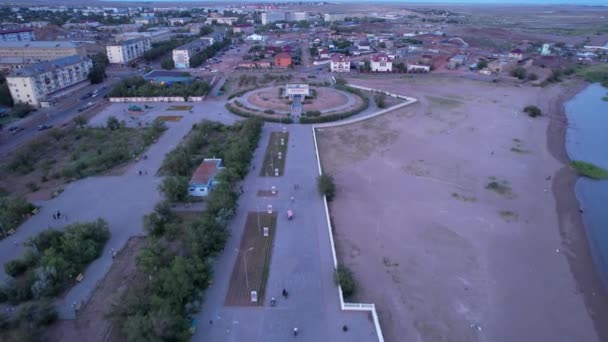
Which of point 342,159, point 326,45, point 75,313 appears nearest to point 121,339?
point 75,313

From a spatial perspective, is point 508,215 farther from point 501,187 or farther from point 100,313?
point 100,313

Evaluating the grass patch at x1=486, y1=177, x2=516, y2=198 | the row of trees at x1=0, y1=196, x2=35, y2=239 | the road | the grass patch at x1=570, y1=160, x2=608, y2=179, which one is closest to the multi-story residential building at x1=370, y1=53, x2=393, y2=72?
the grass patch at x1=570, y1=160, x2=608, y2=179

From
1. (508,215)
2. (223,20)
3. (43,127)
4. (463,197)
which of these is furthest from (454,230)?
(223,20)

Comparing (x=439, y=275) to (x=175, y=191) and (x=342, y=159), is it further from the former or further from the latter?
(x=175, y=191)

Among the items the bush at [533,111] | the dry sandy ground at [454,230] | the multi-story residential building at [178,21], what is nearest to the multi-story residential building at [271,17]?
the multi-story residential building at [178,21]

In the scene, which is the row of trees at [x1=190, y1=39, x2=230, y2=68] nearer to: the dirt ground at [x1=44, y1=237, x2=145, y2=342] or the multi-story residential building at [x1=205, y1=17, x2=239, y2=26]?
the multi-story residential building at [x1=205, y1=17, x2=239, y2=26]

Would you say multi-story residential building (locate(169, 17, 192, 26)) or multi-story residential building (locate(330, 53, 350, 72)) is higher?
multi-story residential building (locate(169, 17, 192, 26))
